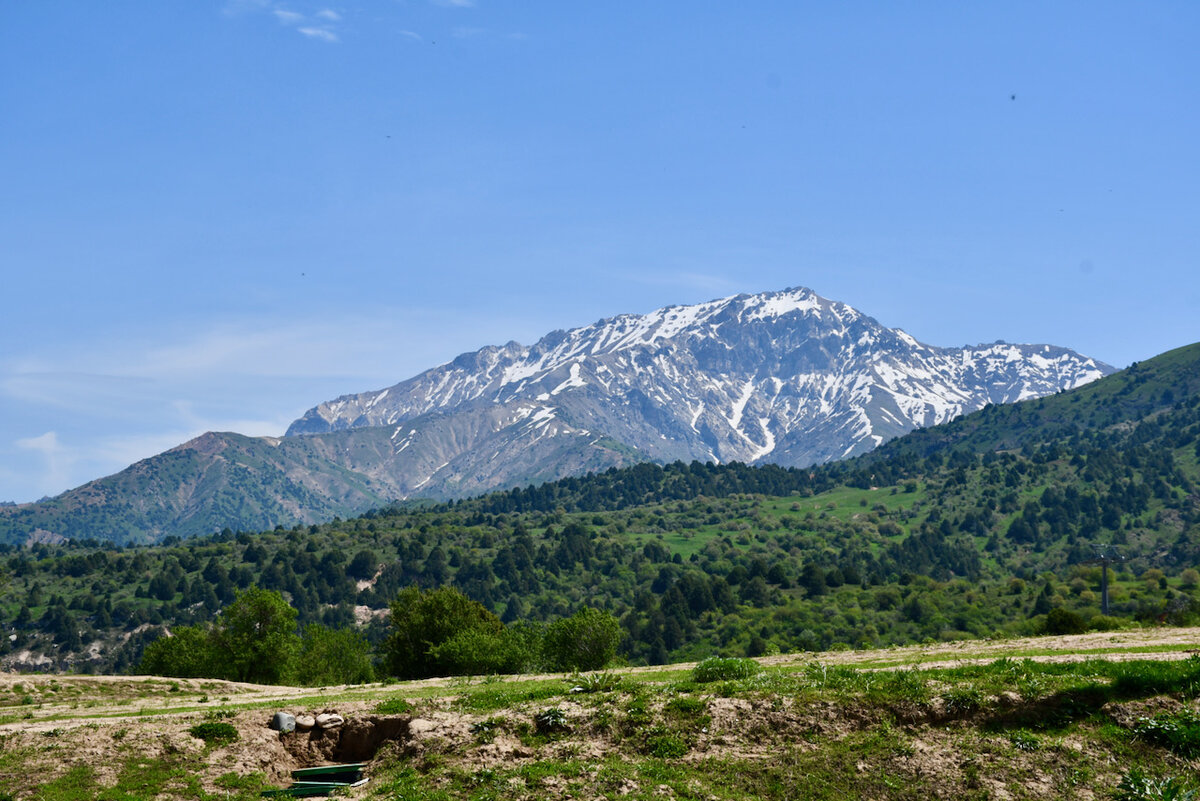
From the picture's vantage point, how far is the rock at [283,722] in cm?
2989

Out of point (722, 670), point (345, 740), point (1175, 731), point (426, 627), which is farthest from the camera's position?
point (426, 627)

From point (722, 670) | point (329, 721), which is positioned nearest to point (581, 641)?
point (722, 670)

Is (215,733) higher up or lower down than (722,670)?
higher up

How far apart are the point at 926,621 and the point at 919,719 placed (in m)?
186

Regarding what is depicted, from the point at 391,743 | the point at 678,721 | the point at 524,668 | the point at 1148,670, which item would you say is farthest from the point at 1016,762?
the point at 524,668

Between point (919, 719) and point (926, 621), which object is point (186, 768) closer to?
point (919, 719)

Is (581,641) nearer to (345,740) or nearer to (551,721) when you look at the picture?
(345,740)

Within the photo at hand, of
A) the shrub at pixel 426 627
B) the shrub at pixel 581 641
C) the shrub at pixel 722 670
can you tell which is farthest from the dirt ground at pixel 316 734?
the shrub at pixel 581 641

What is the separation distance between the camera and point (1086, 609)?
550 feet

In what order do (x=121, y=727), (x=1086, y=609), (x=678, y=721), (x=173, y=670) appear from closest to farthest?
(x=678, y=721)
(x=121, y=727)
(x=173, y=670)
(x=1086, y=609)

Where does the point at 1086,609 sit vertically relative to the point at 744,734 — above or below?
below

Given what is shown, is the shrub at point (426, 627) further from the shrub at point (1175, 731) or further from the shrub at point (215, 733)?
the shrub at point (1175, 731)

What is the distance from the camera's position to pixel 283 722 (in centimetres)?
2995

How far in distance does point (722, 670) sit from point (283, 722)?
13.9m
